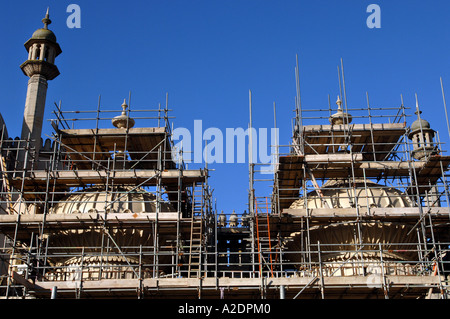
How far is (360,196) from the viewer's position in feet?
104

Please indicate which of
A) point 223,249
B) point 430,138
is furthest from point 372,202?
point 223,249

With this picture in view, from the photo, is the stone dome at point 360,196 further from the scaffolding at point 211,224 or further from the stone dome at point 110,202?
the stone dome at point 110,202

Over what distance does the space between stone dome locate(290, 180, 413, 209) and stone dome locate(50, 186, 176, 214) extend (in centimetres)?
Answer: 739

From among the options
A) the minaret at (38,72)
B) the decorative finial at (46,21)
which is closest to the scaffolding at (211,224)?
the minaret at (38,72)

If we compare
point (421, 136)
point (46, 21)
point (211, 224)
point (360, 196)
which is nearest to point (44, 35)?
point (46, 21)

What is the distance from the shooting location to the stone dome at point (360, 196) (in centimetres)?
3180

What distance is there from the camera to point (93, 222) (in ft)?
98.2

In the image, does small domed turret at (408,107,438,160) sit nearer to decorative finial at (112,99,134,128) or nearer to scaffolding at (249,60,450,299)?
scaffolding at (249,60,450,299)

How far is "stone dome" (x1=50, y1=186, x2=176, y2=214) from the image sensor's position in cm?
3075

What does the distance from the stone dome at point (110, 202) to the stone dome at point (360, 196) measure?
7.39m

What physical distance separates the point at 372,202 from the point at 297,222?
152 inches

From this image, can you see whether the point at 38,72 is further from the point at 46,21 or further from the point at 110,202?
the point at 110,202

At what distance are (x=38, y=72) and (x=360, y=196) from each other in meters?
24.8

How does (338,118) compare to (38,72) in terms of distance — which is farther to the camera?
(38,72)
